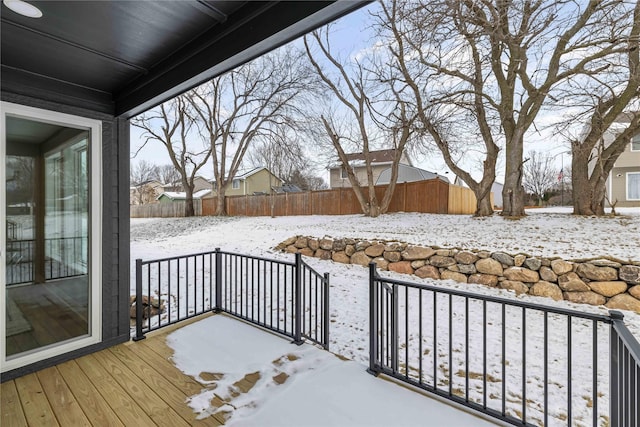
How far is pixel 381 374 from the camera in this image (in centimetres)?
219

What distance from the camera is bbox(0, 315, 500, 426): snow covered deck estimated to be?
5.58ft

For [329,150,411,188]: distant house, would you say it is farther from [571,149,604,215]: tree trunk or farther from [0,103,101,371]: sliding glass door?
[0,103,101,371]: sliding glass door

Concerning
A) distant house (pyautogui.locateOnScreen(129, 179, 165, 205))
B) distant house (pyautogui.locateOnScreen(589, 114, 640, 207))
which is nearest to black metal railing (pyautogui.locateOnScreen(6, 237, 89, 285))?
distant house (pyautogui.locateOnScreen(589, 114, 640, 207))

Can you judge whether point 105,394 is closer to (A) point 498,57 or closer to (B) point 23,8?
(B) point 23,8

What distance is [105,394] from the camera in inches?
75.0

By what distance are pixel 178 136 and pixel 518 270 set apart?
12.7 meters

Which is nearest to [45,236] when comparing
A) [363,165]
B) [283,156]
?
[283,156]

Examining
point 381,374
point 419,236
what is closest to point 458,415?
point 381,374

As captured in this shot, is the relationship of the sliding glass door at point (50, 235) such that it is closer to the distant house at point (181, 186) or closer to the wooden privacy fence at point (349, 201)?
the wooden privacy fence at point (349, 201)

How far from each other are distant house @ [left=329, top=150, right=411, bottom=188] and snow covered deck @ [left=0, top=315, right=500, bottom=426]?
263 inches

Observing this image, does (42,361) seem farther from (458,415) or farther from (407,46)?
(407,46)

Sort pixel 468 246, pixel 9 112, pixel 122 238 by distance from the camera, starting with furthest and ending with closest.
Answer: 1. pixel 468 246
2. pixel 122 238
3. pixel 9 112

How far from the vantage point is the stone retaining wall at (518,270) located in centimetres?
385

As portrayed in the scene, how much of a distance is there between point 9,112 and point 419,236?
5729mm
